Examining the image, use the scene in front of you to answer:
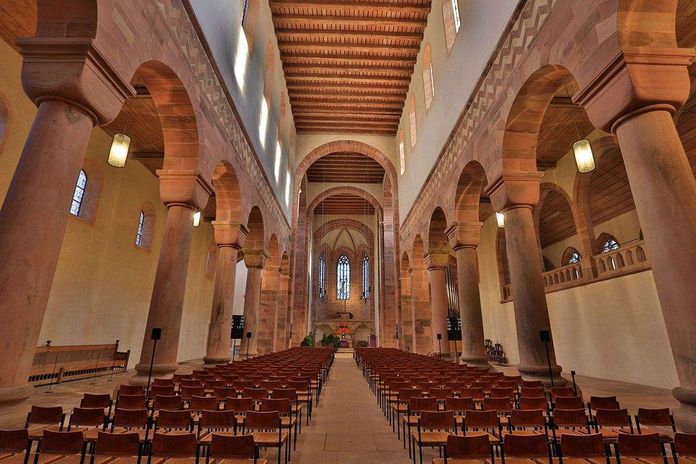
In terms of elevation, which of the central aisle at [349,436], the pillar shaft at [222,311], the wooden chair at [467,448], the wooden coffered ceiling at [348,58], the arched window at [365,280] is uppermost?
the wooden coffered ceiling at [348,58]

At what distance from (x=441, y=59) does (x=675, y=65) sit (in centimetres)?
895

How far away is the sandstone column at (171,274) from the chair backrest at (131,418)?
3.10 meters

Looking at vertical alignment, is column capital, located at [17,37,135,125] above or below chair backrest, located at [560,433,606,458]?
above

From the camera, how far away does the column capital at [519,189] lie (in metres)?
7.04

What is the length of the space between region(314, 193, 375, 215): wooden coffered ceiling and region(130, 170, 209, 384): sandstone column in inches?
858

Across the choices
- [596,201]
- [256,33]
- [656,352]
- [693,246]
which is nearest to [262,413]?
[693,246]

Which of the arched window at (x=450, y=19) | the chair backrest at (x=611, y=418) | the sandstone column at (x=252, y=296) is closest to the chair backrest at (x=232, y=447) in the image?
the chair backrest at (x=611, y=418)

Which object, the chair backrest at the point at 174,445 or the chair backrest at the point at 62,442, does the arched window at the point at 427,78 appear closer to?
the chair backrest at the point at 174,445

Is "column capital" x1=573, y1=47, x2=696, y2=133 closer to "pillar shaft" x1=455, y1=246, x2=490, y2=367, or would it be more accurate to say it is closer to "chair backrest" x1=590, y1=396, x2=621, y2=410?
"chair backrest" x1=590, y1=396, x2=621, y2=410

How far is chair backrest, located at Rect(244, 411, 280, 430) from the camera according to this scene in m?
3.40

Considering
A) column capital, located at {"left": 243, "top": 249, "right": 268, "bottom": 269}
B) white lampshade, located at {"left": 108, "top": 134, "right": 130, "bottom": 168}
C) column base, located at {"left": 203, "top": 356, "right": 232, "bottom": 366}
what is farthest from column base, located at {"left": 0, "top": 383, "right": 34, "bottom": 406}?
column capital, located at {"left": 243, "top": 249, "right": 268, "bottom": 269}

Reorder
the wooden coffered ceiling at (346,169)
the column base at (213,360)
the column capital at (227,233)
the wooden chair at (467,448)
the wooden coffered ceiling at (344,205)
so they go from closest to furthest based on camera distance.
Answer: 1. the wooden chair at (467,448)
2. the column base at (213,360)
3. the column capital at (227,233)
4. the wooden coffered ceiling at (346,169)
5. the wooden coffered ceiling at (344,205)

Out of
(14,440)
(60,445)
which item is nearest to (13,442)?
(14,440)

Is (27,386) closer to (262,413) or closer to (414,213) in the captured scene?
(262,413)
